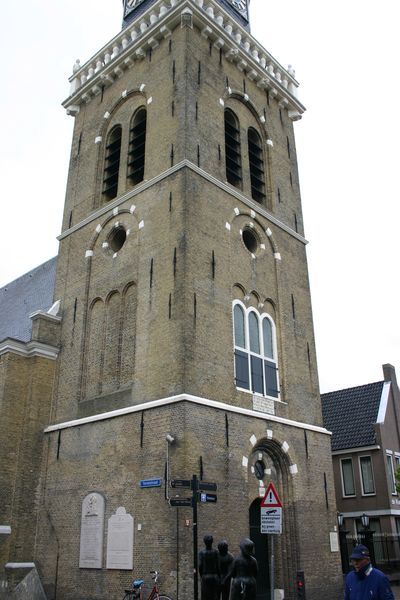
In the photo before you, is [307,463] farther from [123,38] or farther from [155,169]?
[123,38]

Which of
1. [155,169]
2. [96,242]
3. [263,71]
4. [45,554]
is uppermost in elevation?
[263,71]

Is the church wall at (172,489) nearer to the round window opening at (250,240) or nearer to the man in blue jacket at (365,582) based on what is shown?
the round window opening at (250,240)

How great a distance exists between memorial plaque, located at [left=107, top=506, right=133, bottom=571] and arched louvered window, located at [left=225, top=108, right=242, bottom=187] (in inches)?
474

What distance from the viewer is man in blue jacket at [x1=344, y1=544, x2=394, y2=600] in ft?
19.5

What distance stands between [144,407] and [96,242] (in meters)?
7.71

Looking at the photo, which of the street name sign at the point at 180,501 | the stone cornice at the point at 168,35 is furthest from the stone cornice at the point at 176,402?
the stone cornice at the point at 168,35

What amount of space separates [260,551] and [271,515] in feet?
21.0

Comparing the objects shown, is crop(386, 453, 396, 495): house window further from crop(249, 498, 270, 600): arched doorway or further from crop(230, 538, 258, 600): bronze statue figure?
crop(230, 538, 258, 600): bronze statue figure

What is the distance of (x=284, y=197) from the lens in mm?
22906

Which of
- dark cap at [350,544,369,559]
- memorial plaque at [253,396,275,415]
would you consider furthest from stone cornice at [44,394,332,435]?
dark cap at [350,544,369,559]

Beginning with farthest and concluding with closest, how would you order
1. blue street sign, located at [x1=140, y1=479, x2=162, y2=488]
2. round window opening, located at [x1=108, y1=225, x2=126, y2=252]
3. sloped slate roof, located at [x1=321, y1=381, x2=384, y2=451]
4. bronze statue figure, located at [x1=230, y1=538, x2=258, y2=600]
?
sloped slate roof, located at [x1=321, y1=381, x2=384, y2=451]
round window opening, located at [x1=108, y1=225, x2=126, y2=252]
blue street sign, located at [x1=140, y1=479, x2=162, y2=488]
bronze statue figure, located at [x1=230, y1=538, x2=258, y2=600]

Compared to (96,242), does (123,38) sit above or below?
above

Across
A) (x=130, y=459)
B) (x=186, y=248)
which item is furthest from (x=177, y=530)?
(x=186, y=248)

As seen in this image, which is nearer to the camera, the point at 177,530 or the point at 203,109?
the point at 177,530
